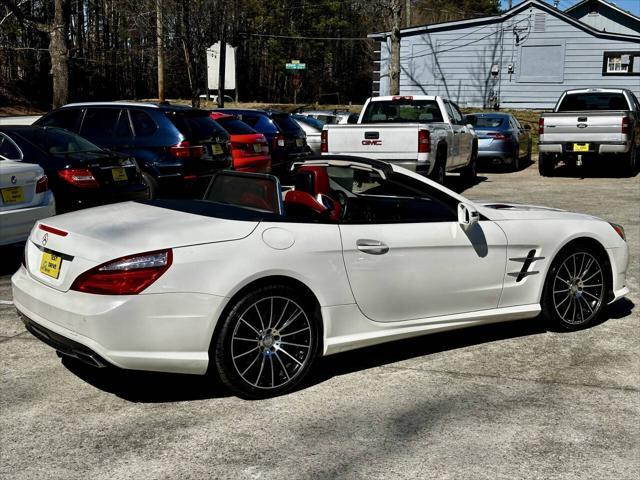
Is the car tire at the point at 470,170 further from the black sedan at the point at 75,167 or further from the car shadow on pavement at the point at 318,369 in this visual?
the car shadow on pavement at the point at 318,369

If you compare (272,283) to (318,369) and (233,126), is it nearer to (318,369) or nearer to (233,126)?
(318,369)

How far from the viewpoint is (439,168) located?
47.2ft

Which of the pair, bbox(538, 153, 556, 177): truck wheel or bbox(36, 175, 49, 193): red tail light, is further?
bbox(538, 153, 556, 177): truck wheel

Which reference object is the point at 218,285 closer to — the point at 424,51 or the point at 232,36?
the point at 424,51

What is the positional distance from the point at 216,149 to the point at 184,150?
65 cm

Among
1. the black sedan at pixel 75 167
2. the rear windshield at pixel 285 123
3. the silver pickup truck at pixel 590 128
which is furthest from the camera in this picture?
the silver pickup truck at pixel 590 128

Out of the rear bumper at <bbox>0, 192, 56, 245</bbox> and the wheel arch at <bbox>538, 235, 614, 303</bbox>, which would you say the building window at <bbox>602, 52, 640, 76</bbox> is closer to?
the wheel arch at <bbox>538, 235, 614, 303</bbox>

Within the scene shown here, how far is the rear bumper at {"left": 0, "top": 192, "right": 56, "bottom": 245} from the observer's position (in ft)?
24.8

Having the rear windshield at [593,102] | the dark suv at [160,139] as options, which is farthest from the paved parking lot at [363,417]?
the rear windshield at [593,102]

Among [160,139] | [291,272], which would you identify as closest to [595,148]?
[160,139]

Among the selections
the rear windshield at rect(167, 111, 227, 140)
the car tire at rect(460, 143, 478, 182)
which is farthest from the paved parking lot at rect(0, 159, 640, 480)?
the car tire at rect(460, 143, 478, 182)

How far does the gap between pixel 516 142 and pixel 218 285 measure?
57.6ft

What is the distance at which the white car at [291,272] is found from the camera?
420 centimetres

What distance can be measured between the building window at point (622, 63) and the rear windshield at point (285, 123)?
1938cm
